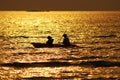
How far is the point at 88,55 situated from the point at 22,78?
51.7 ft

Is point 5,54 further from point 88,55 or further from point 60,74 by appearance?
point 60,74

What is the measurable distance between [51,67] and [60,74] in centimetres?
399

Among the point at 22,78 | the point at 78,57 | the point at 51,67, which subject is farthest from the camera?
the point at 78,57

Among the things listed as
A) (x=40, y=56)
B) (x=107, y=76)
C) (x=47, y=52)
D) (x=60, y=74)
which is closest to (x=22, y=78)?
(x=60, y=74)

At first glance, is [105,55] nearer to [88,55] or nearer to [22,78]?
[88,55]

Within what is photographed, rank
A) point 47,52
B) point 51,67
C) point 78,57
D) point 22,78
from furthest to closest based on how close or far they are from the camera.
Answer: point 47,52, point 78,57, point 51,67, point 22,78

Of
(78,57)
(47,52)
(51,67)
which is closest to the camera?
(51,67)

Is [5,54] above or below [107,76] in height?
above

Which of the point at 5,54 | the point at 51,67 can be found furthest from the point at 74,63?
the point at 5,54

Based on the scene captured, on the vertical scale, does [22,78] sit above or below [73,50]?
below

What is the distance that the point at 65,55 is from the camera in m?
48.9

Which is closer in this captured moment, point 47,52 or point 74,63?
point 74,63

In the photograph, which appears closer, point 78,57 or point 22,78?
point 22,78

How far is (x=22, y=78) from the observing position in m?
35.0
